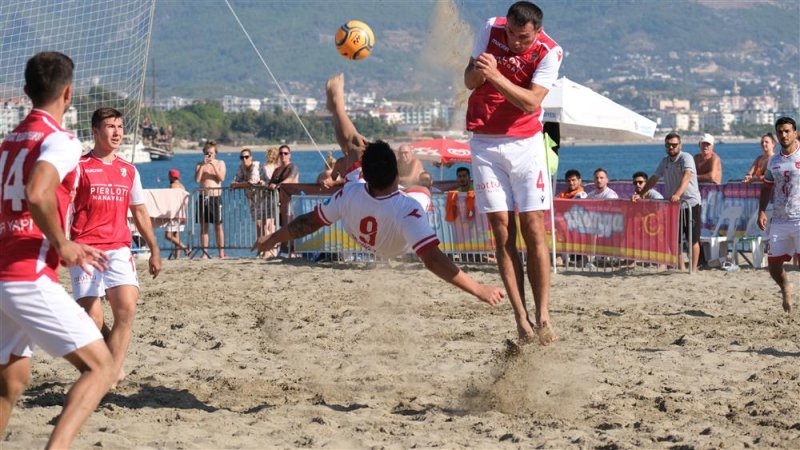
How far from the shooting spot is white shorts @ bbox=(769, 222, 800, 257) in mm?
10492

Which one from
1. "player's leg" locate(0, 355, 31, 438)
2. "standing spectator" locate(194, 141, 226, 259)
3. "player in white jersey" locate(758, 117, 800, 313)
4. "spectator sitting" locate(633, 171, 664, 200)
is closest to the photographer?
"player's leg" locate(0, 355, 31, 438)

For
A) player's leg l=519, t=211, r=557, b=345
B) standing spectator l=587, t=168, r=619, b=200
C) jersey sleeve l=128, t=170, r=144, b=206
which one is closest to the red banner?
standing spectator l=587, t=168, r=619, b=200

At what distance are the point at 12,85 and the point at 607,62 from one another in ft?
440

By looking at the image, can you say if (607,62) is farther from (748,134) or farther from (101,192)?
(101,192)

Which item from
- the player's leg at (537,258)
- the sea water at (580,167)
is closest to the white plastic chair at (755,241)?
the sea water at (580,167)

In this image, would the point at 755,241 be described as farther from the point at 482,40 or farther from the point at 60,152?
the point at 60,152

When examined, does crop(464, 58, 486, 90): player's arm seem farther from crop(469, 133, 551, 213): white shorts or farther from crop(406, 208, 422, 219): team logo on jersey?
crop(406, 208, 422, 219): team logo on jersey

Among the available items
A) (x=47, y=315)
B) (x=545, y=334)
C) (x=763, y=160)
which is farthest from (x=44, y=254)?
(x=763, y=160)


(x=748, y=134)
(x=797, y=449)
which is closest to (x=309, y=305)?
(x=797, y=449)

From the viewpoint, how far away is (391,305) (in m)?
8.98

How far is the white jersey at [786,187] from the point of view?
34.2ft

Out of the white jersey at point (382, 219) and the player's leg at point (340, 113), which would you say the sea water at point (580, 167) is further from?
the white jersey at point (382, 219)

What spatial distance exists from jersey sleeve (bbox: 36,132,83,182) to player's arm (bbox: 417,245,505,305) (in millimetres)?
2398

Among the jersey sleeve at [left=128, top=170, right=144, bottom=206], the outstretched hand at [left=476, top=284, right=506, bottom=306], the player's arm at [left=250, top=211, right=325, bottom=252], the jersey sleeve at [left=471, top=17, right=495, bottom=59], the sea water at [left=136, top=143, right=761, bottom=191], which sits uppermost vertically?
the jersey sleeve at [left=471, top=17, right=495, bottom=59]
